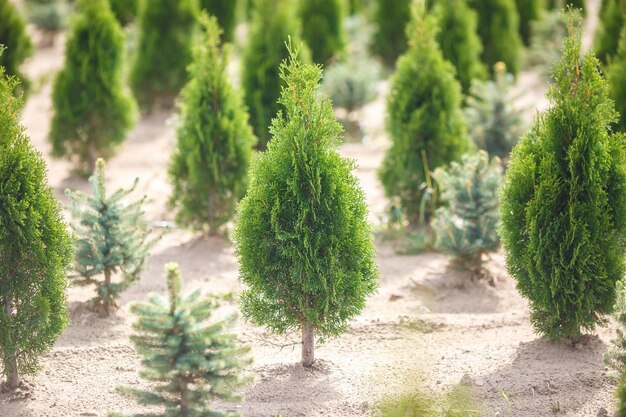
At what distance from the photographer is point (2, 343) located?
20.5 ft

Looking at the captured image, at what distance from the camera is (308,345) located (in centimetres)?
675

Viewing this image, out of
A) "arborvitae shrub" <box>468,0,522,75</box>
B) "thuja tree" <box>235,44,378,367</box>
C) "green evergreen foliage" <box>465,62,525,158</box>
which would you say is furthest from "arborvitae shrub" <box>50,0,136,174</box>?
"arborvitae shrub" <box>468,0,522,75</box>

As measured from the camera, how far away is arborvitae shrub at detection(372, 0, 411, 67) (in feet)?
59.1

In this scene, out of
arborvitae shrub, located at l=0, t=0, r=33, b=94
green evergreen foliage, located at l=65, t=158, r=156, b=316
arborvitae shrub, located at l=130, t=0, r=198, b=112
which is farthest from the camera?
arborvitae shrub, located at l=130, t=0, r=198, b=112

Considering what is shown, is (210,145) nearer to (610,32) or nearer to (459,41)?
(459,41)

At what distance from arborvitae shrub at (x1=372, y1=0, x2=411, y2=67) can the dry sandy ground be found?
30.8ft

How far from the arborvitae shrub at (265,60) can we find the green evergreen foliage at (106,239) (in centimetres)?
400

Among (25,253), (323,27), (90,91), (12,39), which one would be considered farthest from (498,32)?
(25,253)

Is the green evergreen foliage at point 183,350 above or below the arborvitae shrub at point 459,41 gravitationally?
below

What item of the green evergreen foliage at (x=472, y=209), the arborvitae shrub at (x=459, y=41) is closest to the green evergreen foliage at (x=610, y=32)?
the arborvitae shrub at (x=459, y=41)

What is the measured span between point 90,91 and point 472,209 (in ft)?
19.0

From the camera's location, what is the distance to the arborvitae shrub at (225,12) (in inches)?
664

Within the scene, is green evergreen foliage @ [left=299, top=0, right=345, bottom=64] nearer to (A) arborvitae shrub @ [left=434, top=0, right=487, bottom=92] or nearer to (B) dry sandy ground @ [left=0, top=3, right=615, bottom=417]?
(A) arborvitae shrub @ [left=434, top=0, right=487, bottom=92]

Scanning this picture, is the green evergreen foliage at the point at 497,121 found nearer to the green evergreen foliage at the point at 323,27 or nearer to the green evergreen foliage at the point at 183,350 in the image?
the green evergreen foliage at the point at 323,27
